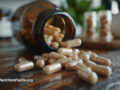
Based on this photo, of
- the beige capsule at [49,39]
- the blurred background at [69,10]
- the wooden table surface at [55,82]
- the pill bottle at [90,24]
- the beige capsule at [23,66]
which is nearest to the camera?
the wooden table surface at [55,82]

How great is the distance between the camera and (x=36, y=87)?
311mm

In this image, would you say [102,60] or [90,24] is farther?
[90,24]

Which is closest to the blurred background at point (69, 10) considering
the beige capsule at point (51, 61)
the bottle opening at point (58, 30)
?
the bottle opening at point (58, 30)

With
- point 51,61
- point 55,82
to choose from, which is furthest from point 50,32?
point 55,82

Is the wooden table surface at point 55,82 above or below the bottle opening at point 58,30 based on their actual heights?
below

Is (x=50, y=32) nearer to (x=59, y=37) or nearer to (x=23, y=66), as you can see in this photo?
(x=59, y=37)

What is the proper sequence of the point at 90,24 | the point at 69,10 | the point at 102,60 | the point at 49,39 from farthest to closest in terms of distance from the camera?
the point at 69,10, the point at 90,24, the point at 49,39, the point at 102,60

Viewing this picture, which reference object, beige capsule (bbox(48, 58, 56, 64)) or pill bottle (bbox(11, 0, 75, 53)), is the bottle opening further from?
beige capsule (bbox(48, 58, 56, 64))

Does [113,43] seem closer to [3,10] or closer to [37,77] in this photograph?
[37,77]

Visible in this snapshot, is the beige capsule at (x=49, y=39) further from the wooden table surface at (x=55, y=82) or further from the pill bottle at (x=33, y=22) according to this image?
the wooden table surface at (x=55, y=82)

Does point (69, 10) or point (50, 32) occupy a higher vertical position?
point (69, 10)

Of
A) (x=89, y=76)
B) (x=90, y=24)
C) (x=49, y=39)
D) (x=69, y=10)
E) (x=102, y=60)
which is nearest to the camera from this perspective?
(x=89, y=76)

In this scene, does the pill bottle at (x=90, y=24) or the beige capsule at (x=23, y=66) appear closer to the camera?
the beige capsule at (x=23, y=66)

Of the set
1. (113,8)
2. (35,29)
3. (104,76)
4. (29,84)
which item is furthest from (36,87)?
(113,8)
